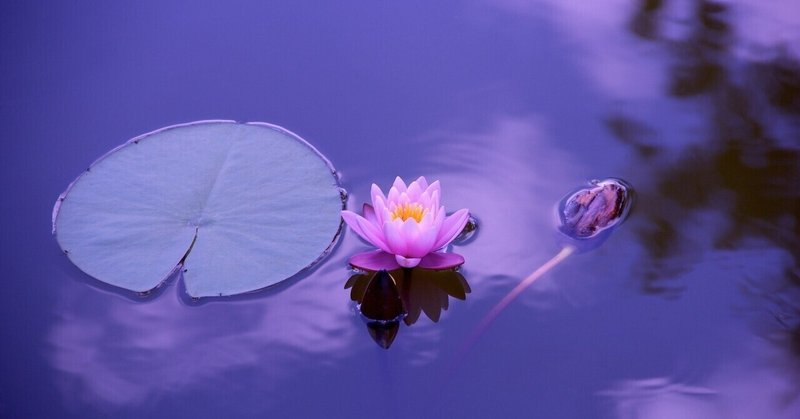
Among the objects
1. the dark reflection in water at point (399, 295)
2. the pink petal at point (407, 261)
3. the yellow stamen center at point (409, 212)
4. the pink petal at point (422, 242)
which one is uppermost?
the yellow stamen center at point (409, 212)

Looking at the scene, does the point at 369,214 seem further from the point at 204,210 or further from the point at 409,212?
the point at 204,210

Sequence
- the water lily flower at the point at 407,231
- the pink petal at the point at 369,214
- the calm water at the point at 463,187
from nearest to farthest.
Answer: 1. the calm water at the point at 463,187
2. the water lily flower at the point at 407,231
3. the pink petal at the point at 369,214

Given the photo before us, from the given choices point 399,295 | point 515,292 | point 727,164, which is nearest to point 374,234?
point 399,295

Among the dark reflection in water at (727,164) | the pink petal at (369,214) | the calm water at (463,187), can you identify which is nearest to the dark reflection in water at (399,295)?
the calm water at (463,187)

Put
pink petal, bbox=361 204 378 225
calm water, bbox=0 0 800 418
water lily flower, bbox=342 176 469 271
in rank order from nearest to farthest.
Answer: calm water, bbox=0 0 800 418 → water lily flower, bbox=342 176 469 271 → pink petal, bbox=361 204 378 225

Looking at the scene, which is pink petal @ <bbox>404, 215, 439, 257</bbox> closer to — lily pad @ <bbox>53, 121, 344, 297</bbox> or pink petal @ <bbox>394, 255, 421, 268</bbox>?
pink petal @ <bbox>394, 255, 421, 268</bbox>

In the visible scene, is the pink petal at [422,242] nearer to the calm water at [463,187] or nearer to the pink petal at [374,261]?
the pink petal at [374,261]

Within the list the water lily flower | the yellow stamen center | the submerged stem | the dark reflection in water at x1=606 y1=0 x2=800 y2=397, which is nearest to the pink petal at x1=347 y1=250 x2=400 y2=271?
the water lily flower
